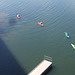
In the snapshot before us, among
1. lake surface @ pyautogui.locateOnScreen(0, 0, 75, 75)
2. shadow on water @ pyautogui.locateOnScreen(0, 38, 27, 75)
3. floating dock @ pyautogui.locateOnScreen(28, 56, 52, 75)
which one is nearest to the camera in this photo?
floating dock @ pyautogui.locateOnScreen(28, 56, 52, 75)

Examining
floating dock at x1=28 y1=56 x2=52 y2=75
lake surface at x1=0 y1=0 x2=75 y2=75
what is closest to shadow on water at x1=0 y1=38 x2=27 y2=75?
lake surface at x1=0 y1=0 x2=75 y2=75

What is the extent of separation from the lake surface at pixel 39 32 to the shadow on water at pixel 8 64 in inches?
29.2

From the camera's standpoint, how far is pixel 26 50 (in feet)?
106

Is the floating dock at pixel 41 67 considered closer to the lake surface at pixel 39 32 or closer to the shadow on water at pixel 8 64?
the lake surface at pixel 39 32

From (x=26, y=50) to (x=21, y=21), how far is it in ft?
51.3

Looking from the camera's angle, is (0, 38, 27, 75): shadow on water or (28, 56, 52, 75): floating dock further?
(0, 38, 27, 75): shadow on water

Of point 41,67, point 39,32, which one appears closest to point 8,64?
point 41,67

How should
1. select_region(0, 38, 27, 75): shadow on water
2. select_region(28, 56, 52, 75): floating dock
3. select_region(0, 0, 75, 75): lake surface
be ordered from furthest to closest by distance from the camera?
select_region(0, 0, 75, 75): lake surface → select_region(0, 38, 27, 75): shadow on water → select_region(28, 56, 52, 75): floating dock

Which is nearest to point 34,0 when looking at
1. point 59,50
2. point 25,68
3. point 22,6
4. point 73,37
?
point 22,6

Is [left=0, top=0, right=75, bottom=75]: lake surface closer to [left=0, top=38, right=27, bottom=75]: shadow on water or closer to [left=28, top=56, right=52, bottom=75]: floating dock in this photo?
[left=0, top=38, right=27, bottom=75]: shadow on water

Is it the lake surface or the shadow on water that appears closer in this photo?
the shadow on water

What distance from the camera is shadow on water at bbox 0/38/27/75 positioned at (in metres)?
26.9

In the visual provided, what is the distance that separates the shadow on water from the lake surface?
0.74 metres

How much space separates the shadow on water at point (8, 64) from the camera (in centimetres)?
2692
